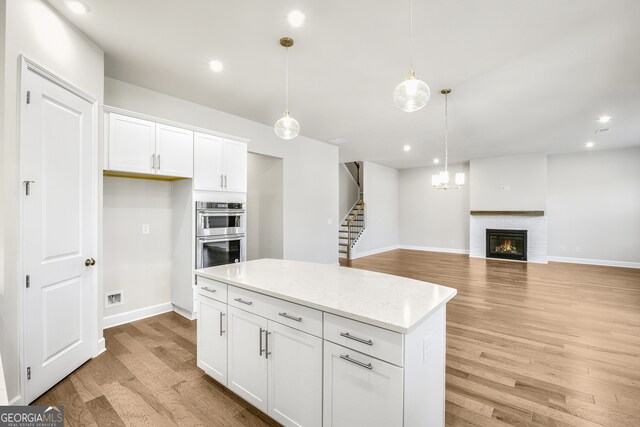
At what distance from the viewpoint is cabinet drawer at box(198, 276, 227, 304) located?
227 cm

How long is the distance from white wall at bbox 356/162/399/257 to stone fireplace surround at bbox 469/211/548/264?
8.57 ft

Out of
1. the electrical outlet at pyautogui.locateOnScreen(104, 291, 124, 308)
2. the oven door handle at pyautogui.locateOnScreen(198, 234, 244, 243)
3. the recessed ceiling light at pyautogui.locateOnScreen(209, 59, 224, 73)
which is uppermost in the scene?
the recessed ceiling light at pyautogui.locateOnScreen(209, 59, 224, 73)

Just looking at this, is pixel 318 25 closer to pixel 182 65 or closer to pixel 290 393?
pixel 182 65

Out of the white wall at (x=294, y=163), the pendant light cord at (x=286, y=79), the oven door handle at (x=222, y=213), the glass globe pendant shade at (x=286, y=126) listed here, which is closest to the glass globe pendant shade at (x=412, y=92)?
the glass globe pendant shade at (x=286, y=126)

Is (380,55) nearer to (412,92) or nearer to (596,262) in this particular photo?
(412,92)

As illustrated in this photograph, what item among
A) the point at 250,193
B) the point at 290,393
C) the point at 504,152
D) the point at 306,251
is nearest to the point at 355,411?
the point at 290,393

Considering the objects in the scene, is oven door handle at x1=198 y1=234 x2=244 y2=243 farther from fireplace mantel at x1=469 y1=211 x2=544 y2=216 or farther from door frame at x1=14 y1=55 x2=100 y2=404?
fireplace mantel at x1=469 y1=211 x2=544 y2=216

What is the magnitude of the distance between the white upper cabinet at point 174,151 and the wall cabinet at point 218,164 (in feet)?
0.30

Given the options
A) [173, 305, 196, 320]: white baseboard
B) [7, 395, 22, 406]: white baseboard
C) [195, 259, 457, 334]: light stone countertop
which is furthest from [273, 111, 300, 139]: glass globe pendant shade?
[7, 395, 22, 406]: white baseboard

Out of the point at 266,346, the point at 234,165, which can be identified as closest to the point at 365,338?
the point at 266,346

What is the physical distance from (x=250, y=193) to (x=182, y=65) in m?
3.17

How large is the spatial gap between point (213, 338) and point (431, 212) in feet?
30.5

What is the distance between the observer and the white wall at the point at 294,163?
149 inches

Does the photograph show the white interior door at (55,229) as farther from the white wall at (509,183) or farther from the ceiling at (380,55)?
the white wall at (509,183)
